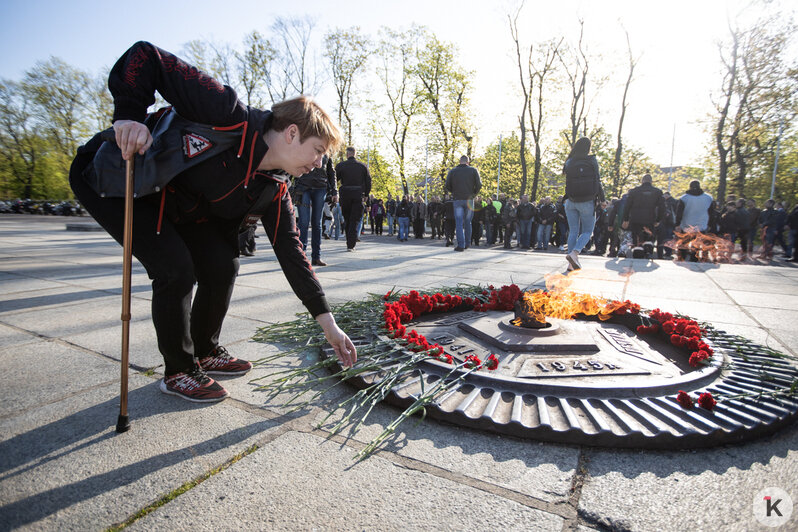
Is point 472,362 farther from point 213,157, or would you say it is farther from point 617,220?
point 617,220

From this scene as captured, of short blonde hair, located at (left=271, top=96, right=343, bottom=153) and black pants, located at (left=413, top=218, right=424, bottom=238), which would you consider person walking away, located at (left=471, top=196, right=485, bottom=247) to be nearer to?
black pants, located at (left=413, top=218, right=424, bottom=238)

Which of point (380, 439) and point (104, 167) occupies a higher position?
point (104, 167)

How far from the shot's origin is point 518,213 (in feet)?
50.2

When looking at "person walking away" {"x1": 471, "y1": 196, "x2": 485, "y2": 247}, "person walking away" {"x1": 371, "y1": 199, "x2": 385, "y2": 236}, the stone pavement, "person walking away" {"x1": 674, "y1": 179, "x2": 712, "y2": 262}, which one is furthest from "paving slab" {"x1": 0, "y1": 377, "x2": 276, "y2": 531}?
"person walking away" {"x1": 371, "y1": 199, "x2": 385, "y2": 236}

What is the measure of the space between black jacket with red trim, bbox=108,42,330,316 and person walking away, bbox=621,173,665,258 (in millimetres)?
9574

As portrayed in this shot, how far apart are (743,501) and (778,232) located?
17510 mm

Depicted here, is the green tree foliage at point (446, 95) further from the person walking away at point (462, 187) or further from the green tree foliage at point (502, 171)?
the person walking away at point (462, 187)

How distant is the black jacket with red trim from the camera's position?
5.86ft

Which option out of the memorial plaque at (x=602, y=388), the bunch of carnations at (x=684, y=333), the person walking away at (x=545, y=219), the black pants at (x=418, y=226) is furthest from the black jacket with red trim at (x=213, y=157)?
the black pants at (x=418, y=226)

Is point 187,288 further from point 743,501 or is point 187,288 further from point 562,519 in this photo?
point 743,501

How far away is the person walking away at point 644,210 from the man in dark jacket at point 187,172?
959 cm

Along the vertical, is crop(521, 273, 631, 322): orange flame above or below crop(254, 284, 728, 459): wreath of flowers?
above

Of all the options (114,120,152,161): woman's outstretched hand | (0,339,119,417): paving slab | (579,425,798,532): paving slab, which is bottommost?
(0,339,119,417): paving slab

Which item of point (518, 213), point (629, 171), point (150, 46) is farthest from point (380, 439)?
point (629, 171)
